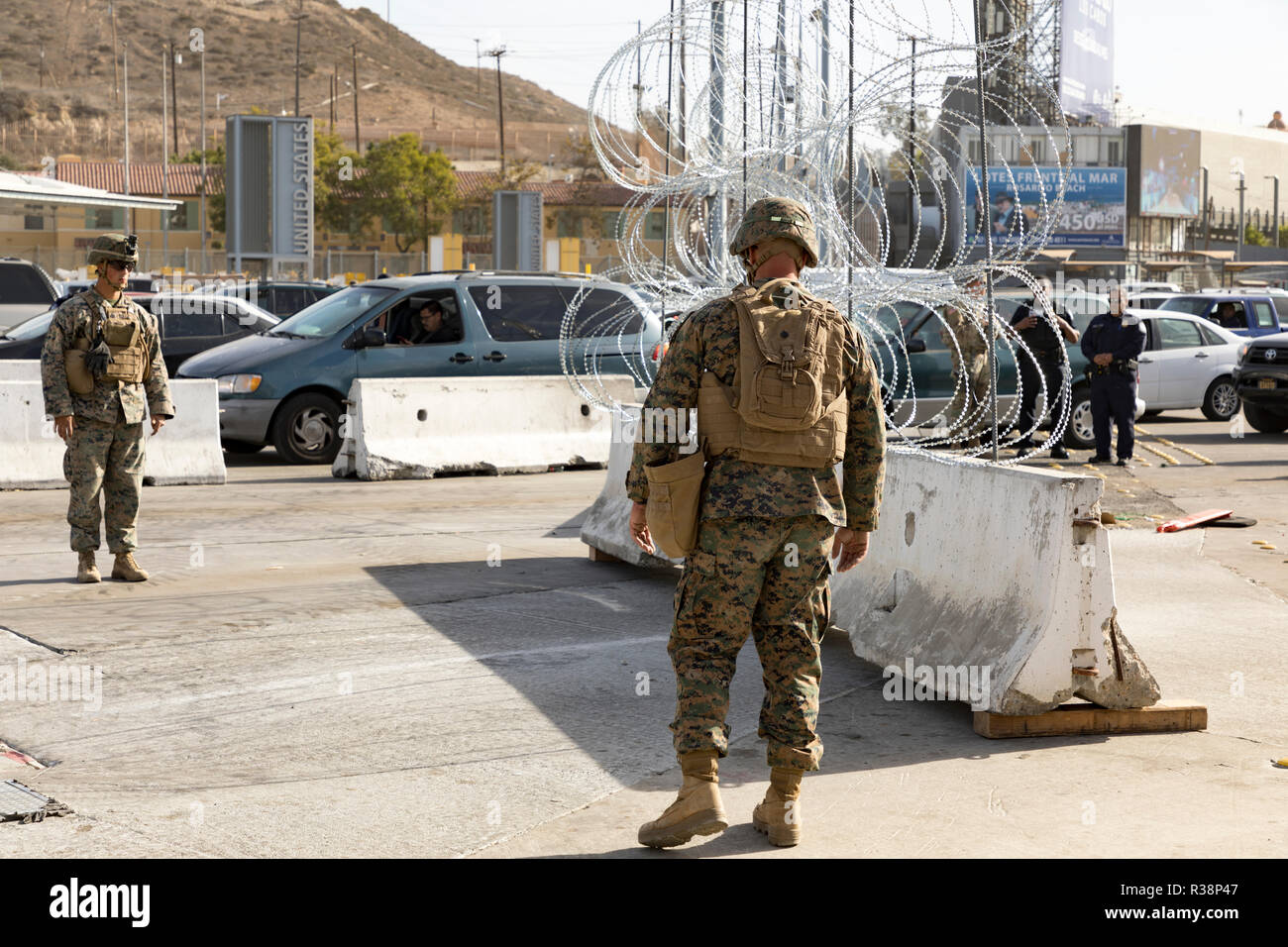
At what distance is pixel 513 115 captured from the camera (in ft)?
625

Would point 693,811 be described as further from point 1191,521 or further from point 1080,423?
point 1080,423

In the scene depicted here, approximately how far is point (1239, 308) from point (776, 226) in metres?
21.7

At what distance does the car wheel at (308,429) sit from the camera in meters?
15.2

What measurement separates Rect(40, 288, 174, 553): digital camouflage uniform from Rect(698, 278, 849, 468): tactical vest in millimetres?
5158

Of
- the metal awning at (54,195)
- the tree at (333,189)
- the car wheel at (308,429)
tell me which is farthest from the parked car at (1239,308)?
the tree at (333,189)

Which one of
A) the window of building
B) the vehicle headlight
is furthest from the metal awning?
the window of building

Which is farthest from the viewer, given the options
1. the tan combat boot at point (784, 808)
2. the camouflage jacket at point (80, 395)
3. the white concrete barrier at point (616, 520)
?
the white concrete barrier at point (616, 520)

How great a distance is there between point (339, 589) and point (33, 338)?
9.56 m

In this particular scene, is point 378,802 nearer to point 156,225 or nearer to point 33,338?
point 33,338

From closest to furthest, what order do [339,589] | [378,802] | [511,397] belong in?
1. [378,802]
2. [339,589]
3. [511,397]

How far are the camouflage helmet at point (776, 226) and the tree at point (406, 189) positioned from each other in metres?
72.8

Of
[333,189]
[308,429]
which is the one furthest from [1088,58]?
[308,429]

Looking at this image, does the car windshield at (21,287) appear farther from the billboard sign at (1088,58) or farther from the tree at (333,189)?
the billboard sign at (1088,58)
